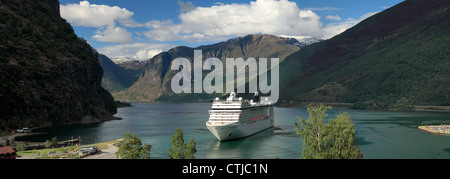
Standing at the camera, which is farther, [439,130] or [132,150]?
[439,130]

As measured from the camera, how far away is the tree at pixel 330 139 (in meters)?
59.4

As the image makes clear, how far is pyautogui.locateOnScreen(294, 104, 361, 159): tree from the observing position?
59438 mm

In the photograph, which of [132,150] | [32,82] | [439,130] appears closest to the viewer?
[132,150]

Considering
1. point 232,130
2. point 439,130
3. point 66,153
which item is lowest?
point 66,153

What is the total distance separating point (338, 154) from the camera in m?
60.7

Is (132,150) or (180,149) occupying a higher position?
(132,150)

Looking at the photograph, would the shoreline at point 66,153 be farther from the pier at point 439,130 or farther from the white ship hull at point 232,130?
the pier at point 439,130

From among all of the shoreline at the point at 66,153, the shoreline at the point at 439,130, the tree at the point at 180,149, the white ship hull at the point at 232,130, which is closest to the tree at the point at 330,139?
the tree at the point at 180,149

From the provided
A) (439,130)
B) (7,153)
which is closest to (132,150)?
(7,153)

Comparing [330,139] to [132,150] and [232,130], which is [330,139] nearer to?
[132,150]

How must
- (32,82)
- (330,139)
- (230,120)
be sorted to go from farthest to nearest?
1. (32,82)
2. (230,120)
3. (330,139)

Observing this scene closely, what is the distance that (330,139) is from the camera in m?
61.9
